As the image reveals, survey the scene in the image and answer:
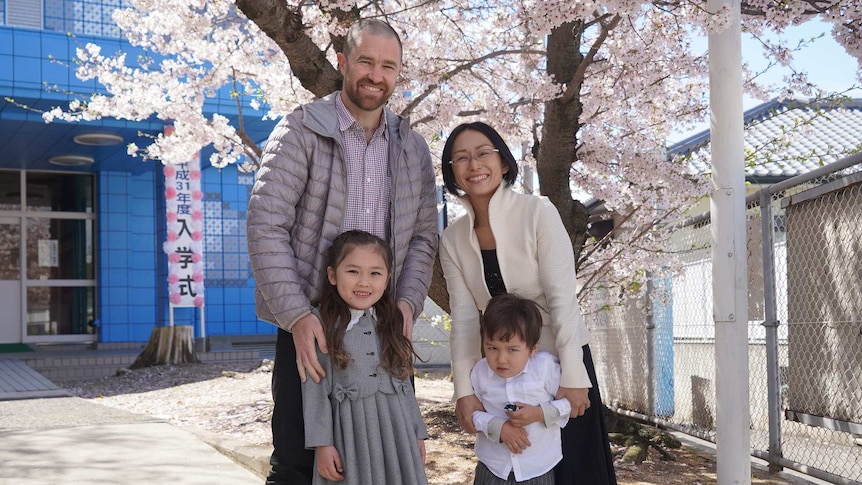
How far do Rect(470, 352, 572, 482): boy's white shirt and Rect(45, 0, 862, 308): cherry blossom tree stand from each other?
5.39 ft

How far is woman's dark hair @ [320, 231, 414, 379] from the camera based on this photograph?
106 inches

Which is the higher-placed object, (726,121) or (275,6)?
(275,6)

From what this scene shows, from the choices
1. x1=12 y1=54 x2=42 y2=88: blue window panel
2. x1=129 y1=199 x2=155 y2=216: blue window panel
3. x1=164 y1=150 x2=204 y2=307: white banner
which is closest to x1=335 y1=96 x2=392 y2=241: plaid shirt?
x1=12 y1=54 x2=42 y2=88: blue window panel

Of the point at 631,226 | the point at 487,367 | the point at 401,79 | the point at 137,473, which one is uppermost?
the point at 401,79

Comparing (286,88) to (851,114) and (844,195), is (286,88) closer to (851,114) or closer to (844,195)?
(844,195)

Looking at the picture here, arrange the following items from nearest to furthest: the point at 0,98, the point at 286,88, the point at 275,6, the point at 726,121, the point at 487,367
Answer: the point at 487,367 → the point at 726,121 → the point at 275,6 → the point at 286,88 → the point at 0,98

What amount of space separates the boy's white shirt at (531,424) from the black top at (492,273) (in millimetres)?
260

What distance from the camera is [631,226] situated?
6.62 m

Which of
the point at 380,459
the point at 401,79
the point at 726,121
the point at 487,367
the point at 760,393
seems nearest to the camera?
the point at 380,459

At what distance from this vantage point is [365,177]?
2.94 m

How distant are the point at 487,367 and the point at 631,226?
402 centimetres

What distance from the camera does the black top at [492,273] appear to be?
291cm

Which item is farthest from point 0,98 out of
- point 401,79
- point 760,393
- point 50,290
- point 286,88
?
point 760,393

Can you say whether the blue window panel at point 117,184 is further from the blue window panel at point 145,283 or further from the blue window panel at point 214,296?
the blue window panel at point 214,296
